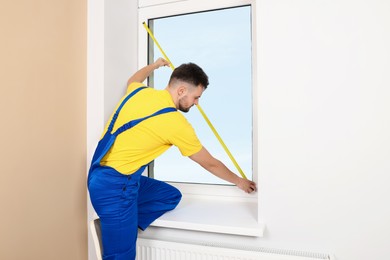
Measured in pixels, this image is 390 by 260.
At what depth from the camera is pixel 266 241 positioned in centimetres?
148

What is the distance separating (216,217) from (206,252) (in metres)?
0.18

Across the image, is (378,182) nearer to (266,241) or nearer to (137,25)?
(266,241)

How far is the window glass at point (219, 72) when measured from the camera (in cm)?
186

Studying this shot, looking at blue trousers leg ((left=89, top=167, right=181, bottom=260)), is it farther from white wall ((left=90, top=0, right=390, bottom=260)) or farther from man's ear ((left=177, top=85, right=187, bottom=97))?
white wall ((left=90, top=0, right=390, bottom=260))

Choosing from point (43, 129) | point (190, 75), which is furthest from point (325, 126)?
point (43, 129)

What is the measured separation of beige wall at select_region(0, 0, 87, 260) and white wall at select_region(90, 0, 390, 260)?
3.16ft

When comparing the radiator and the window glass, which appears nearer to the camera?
the radiator

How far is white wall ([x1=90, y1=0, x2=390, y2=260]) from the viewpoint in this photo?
4.25 ft

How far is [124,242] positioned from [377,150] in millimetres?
1186

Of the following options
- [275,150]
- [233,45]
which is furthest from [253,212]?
[233,45]

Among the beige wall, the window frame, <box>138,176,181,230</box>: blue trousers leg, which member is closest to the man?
<box>138,176,181,230</box>: blue trousers leg

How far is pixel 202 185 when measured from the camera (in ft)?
6.39

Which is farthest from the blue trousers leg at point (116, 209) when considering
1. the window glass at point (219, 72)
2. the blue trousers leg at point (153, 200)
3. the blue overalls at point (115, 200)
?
the window glass at point (219, 72)

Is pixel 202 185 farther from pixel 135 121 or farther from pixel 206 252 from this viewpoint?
pixel 135 121
